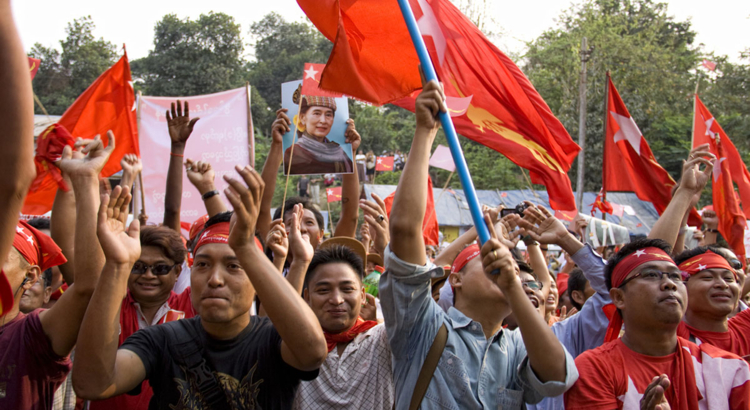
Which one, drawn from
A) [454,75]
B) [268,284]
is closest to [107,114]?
[454,75]

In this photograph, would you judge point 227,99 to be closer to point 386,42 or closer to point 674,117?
point 386,42

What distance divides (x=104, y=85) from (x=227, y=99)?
1.30m

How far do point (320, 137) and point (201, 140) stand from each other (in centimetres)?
261

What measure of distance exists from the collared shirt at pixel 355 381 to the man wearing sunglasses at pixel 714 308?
1816mm

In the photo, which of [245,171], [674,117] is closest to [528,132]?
[245,171]

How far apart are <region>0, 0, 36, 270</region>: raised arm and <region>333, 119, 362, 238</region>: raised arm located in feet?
10.7

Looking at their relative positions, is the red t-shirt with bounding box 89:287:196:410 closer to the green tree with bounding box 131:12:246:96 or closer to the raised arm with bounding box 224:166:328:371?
the raised arm with bounding box 224:166:328:371

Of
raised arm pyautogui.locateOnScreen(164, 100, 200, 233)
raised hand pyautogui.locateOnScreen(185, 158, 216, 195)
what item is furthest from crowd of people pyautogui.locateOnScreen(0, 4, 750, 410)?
raised arm pyautogui.locateOnScreen(164, 100, 200, 233)

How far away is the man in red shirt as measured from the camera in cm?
260

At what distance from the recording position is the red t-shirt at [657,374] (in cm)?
258

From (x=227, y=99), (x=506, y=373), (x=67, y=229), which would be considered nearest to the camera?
(x=506, y=373)

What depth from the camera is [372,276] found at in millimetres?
4539

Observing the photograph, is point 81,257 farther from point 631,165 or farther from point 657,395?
point 631,165

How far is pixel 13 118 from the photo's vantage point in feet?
3.75
